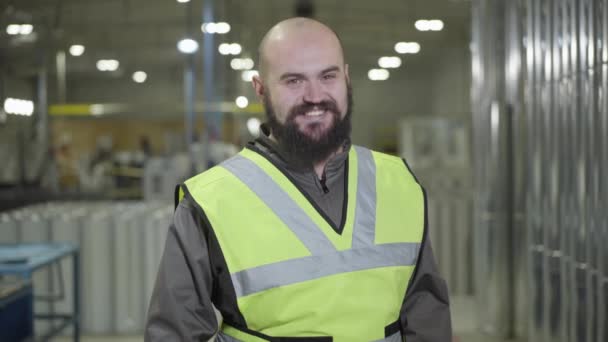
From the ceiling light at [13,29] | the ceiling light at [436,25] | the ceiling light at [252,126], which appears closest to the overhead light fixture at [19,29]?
the ceiling light at [13,29]

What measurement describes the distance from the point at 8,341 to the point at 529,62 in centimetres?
352

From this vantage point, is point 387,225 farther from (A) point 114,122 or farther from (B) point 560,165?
(A) point 114,122

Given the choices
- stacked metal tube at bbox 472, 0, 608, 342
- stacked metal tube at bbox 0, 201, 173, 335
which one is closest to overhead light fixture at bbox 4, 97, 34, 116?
stacked metal tube at bbox 0, 201, 173, 335

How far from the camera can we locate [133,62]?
7293 mm

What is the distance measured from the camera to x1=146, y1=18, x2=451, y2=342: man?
57.8 inches

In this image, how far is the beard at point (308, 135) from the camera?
1564mm

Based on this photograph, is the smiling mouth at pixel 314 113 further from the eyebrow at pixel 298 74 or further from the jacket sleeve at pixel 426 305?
the jacket sleeve at pixel 426 305

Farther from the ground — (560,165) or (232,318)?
(560,165)

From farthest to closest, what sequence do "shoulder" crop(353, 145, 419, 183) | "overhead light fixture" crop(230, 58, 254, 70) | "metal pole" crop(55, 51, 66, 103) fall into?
"overhead light fixture" crop(230, 58, 254, 70), "metal pole" crop(55, 51, 66, 103), "shoulder" crop(353, 145, 419, 183)

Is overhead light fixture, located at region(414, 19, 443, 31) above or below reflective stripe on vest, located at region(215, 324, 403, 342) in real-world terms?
above

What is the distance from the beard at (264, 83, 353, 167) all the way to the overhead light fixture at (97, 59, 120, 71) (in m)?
6.02

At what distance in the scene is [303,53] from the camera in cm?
154

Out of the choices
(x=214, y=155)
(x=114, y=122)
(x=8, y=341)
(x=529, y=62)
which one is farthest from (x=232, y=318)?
(x=114, y=122)

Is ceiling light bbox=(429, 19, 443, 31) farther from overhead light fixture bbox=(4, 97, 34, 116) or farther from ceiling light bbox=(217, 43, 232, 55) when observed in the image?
overhead light fixture bbox=(4, 97, 34, 116)
